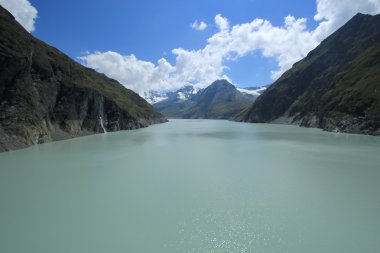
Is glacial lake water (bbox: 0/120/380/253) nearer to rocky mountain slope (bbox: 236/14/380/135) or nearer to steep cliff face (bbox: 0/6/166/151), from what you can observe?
steep cliff face (bbox: 0/6/166/151)

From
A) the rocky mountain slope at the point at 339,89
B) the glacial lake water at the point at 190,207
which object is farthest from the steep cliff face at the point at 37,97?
the rocky mountain slope at the point at 339,89

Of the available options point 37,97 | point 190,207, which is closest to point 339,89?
point 37,97

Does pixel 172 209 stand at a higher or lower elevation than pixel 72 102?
lower

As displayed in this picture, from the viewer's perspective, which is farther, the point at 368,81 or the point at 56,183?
the point at 368,81

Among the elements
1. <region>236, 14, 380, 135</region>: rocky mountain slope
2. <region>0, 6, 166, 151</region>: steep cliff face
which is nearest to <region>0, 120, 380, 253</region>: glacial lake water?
<region>0, 6, 166, 151</region>: steep cliff face

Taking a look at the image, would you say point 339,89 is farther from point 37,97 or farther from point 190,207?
point 190,207

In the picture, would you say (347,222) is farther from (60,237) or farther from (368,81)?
(368,81)

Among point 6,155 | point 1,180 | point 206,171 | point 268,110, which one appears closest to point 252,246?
point 206,171
